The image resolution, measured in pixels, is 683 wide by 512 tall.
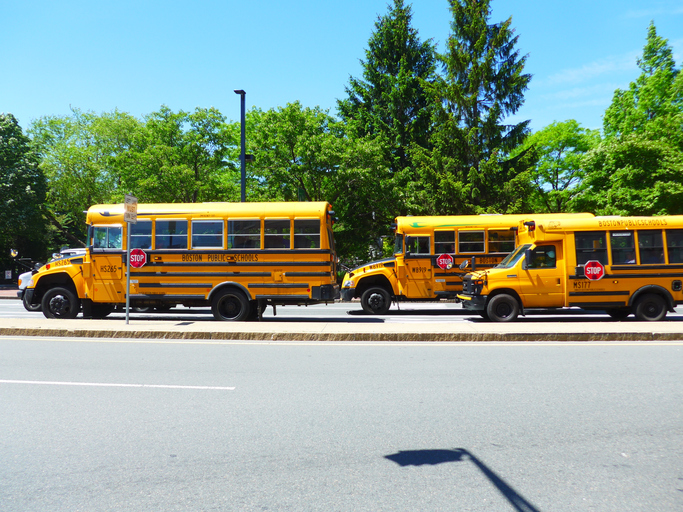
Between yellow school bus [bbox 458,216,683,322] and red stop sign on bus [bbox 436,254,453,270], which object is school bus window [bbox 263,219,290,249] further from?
red stop sign on bus [bbox 436,254,453,270]

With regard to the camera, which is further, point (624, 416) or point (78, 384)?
point (78, 384)

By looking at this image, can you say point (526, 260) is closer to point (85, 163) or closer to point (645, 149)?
point (645, 149)

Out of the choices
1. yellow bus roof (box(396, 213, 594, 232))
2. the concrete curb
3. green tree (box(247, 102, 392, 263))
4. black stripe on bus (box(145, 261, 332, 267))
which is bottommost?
the concrete curb

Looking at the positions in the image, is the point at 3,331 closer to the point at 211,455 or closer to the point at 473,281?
the point at 211,455

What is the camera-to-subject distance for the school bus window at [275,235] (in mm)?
13391

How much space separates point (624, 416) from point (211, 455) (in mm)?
3740

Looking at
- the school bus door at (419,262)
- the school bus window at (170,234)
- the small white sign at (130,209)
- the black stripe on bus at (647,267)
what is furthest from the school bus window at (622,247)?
the small white sign at (130,209)

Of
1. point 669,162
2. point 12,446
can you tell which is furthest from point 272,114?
point 12,446

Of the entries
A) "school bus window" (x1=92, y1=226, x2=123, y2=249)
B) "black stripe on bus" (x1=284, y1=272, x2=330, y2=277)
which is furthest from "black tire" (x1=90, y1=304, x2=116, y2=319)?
"black stripe on bus" (x1=284, y1=272, x2=330, y2=277)

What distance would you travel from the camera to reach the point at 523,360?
7926 millimetres

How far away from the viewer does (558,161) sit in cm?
4459

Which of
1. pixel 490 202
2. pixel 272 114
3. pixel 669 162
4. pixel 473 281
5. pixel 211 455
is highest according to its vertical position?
pixel 272 114

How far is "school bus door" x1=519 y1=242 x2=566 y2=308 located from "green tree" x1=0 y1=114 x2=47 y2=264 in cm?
4088

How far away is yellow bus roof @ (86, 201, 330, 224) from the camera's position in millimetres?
13406
